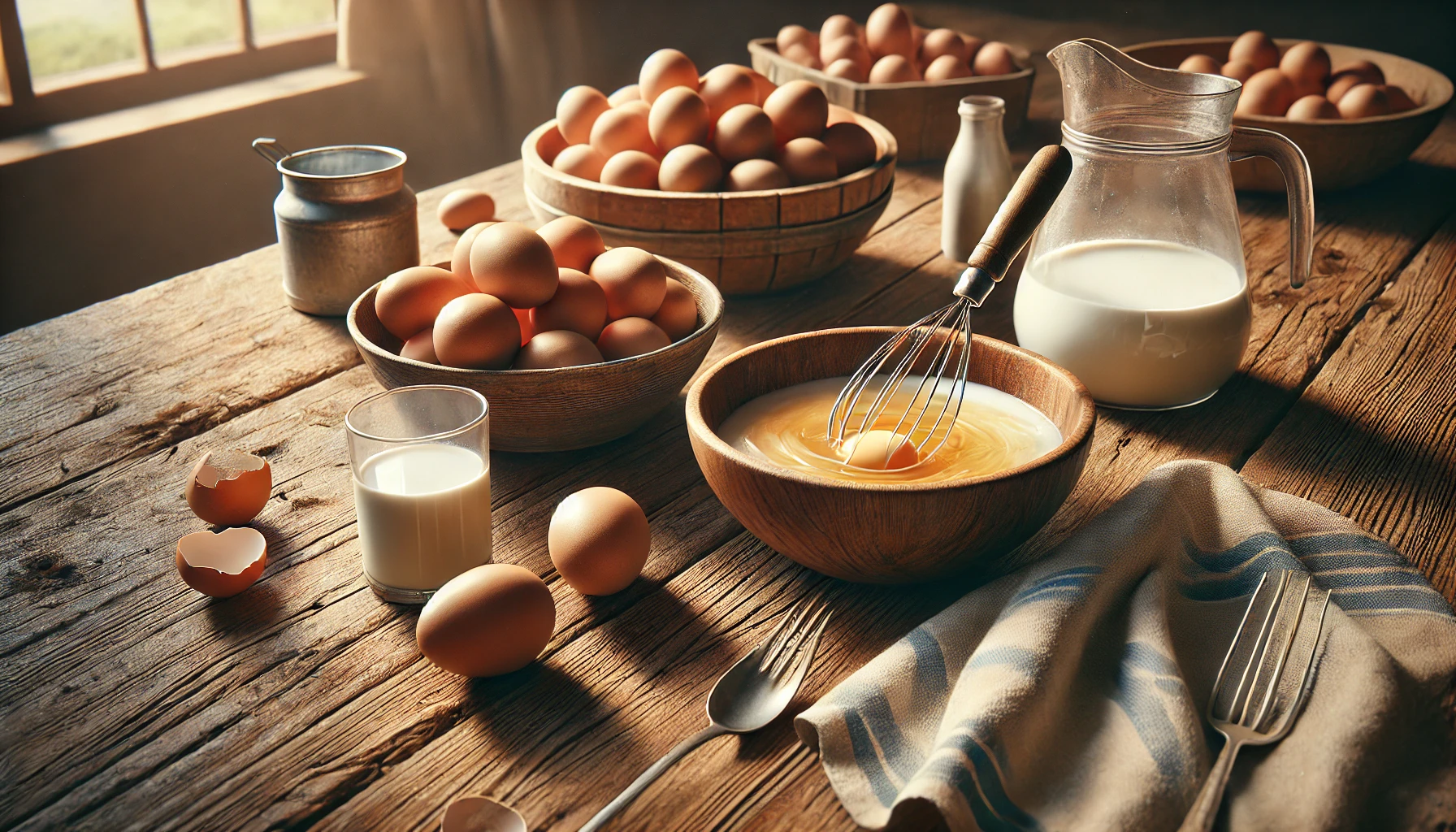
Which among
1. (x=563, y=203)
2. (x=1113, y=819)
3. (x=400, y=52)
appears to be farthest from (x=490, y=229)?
(x=400, y=52)

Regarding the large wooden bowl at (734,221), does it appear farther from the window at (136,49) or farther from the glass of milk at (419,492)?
the window at (136,49)

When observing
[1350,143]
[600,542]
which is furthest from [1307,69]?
[600,542]

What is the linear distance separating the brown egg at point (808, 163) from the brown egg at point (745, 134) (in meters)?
0.03

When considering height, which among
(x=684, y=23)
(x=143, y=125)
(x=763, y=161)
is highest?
(x=763, y=161)

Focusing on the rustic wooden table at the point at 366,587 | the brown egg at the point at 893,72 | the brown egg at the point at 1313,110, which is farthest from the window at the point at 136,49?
the brown egg at the point at 1313,110

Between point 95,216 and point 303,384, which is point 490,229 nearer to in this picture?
point 303,384

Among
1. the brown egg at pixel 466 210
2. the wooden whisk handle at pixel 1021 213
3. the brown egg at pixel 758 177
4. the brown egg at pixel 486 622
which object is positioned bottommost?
the brown egg at pixel 466 210

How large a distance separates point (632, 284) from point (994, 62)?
1.16 meters

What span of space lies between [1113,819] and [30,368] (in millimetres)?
1118

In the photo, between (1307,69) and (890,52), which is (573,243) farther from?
(1307,69)

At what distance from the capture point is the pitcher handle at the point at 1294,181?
3.05 ft

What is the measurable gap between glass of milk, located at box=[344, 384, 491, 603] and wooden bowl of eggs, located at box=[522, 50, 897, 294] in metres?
0.48

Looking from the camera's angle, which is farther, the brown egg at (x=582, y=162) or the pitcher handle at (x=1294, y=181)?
the brown egg at (x=582, y=162)

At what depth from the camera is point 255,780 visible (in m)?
0.60
